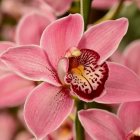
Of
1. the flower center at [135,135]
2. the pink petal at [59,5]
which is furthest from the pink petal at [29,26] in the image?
the flower center at [135,135]

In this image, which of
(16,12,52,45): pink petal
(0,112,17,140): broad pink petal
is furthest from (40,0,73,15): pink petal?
(0,112,17,140): broad pink petal

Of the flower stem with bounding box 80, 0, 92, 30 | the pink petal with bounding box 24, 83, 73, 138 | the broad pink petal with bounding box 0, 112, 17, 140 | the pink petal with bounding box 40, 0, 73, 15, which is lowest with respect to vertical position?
the broad pink petal with bounding box 0, 112, 17, 140

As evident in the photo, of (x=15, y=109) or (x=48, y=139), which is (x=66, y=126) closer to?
(x=48, y=139)

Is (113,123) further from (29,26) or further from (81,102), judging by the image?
(29,26)

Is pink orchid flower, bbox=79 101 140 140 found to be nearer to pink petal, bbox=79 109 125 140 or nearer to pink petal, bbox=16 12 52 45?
pink petal, bbox=79 109 125 140

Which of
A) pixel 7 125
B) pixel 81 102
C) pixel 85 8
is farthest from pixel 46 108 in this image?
pixel 7 125

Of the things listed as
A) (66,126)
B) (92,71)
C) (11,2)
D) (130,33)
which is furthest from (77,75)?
(11,2)
